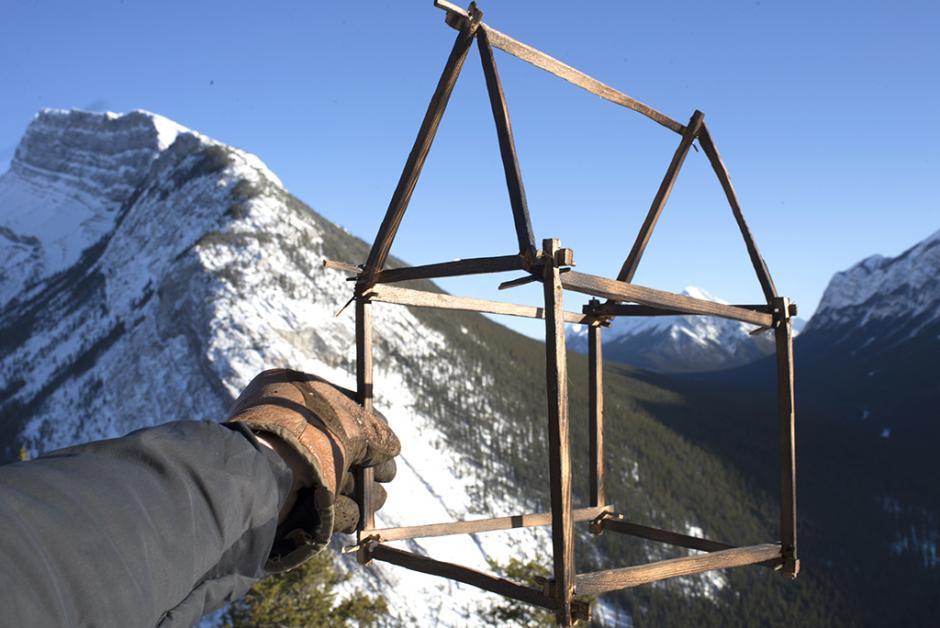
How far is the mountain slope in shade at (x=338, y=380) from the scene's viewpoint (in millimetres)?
67688

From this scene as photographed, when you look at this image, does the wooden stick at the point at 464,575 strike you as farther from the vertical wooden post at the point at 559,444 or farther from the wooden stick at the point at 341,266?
the wooden stick at the point at 341,266

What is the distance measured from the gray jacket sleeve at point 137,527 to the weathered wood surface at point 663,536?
4.49 meters

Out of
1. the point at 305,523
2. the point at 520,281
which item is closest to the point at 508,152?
the point at 520,281

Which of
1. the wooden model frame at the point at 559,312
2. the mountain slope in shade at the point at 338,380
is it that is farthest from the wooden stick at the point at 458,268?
the mountain slope in shade at the point at 338,380

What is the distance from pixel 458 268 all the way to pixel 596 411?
313 cm

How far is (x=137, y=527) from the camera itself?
1556 mm

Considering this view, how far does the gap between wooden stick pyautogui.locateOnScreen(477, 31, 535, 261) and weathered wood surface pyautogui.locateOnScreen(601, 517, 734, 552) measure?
311 centimetres

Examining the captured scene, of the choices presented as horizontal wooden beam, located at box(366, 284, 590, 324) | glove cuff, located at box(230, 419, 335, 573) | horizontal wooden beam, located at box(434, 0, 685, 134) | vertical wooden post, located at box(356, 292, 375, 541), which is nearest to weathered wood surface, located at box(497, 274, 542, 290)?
horizontal wooden beam, located at box(366, 284, 590, 324)

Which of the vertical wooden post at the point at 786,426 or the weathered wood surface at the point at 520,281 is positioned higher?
the weathered wood surface at the point at 520,281

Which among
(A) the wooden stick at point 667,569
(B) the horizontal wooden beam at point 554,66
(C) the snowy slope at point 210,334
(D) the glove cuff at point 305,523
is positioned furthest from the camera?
(C) the snowy slope at point 210,334

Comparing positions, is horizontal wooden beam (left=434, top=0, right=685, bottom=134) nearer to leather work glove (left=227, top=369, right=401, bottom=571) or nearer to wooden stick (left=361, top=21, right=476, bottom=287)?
wooden stick (left=361, top=21, right=476, bottom=287)

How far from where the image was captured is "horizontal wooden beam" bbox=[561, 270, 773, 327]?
4090 millimetres

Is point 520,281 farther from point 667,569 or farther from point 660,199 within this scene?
point 660,199

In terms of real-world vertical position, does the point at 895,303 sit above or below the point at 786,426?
above
